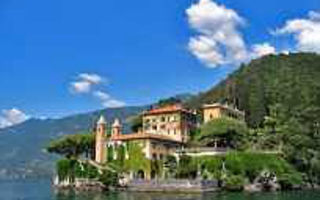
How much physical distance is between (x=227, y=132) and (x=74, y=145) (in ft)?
84.8

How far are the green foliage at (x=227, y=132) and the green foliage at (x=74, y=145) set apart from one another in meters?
19.3

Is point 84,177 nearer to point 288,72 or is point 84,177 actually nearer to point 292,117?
point 292,117

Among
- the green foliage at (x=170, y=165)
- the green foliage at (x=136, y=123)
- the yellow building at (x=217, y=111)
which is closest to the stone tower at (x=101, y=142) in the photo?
the green foliage at (x=170, y=165)

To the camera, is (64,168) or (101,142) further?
(64,168)

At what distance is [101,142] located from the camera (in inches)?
3521

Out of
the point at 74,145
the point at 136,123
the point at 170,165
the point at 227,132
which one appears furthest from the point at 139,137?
the point at 136,123

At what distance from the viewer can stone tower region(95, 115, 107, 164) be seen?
88.2m

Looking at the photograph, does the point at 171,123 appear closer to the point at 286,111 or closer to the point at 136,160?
the point at 136,160

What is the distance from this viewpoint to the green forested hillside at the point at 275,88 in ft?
301

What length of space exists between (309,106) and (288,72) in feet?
86.0

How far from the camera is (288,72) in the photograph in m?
113

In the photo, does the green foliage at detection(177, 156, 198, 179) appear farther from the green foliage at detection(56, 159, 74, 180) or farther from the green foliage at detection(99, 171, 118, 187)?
the green foliage at detection(56, 159, 74, 180)

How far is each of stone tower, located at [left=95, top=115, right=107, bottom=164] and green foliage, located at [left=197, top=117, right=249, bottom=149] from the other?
50.2ft

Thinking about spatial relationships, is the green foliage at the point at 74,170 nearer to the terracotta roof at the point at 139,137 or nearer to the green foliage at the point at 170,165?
the terracotta roof at the point at 139,137
